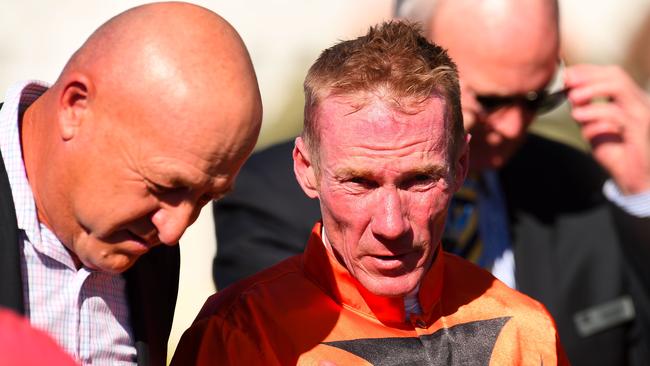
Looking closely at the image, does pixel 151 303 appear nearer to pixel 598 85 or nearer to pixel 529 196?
pixel 529 196

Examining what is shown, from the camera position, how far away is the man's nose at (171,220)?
3059 millimetres

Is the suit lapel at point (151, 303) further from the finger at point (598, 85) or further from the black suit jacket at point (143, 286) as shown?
the finger at point (598, 85)

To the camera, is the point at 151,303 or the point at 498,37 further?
the point at 498,37

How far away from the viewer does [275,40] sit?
739 centimetres

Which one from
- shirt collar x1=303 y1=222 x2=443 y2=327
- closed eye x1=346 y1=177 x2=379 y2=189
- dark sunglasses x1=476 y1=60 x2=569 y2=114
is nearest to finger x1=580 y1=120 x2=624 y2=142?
dark sunglasses x1=476 y1=60 x2=569 y2=114

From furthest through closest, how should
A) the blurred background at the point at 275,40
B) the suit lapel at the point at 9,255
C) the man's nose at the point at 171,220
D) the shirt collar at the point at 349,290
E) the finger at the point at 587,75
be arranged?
the blurred background at the point at 275,40 → the finger at the point at 587,75 → the shirt collar at the point at 349,290 → the man's nose at the point at 171,220 → the suit lapel at the point at 9,255

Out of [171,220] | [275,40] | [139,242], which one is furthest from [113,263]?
[275,40]

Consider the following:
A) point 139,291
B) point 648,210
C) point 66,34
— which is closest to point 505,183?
point 648,210

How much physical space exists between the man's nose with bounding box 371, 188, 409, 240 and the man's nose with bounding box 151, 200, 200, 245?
1.51 ft

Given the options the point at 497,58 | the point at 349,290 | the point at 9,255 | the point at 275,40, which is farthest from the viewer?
the point at 275,40

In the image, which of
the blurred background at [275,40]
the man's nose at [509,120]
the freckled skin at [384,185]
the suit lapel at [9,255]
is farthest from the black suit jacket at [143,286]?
the blurred background at [275,40]

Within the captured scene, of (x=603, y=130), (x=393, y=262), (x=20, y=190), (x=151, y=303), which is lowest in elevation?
(x=603, y=130)

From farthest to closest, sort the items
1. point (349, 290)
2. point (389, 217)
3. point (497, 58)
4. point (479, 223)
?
point (479, 223) → point (497, 58) → point (349, 290) → point (389, 217)

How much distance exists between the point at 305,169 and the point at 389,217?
34cm
